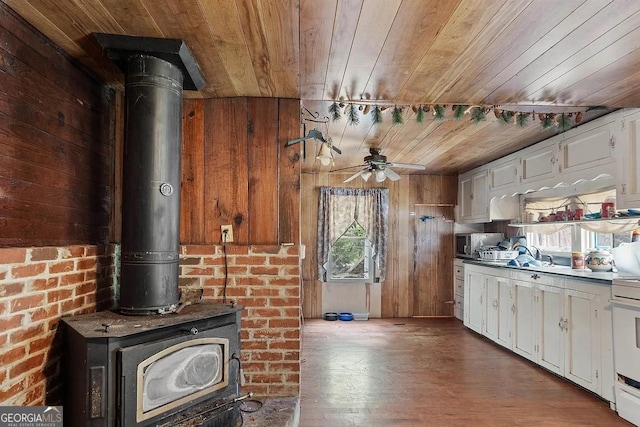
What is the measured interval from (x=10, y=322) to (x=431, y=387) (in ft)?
9.47

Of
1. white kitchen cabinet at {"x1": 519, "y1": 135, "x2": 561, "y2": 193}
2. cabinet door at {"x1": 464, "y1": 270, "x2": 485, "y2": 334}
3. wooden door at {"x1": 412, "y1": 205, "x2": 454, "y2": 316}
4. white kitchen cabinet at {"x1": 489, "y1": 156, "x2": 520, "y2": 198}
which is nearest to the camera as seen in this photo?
white kitchen cabinet at {"x1": 519, "y1": 135, "x2": 561, "y2": 193}

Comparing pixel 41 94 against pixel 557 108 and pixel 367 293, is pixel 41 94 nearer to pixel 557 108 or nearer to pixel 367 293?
pixel 557 108

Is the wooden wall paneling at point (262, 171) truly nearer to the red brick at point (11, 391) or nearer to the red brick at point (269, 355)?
the red brick at point (269, 355)

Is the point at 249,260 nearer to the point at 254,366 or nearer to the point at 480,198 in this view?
the point at 254,366

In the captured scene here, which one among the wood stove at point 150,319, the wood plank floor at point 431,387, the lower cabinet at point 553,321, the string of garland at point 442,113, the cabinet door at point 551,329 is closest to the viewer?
the wood stove at point 150,319

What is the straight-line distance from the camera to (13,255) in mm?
1430

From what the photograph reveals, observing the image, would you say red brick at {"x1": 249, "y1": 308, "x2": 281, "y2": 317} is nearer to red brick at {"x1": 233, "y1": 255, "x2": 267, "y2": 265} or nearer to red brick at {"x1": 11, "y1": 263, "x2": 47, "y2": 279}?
red brick at {"x1": 233, "y1": 255, "x2": 267, "y2": 265}

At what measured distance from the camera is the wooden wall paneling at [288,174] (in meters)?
2.37

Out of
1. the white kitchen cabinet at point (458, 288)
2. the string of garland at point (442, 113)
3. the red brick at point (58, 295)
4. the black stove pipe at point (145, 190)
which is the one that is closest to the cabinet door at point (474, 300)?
the white kitchen cabinet at point (458, 288)

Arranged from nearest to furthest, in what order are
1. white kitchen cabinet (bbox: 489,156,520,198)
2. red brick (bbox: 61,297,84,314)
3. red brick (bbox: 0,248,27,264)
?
red brick (bbox: 0,248,27,264)
red brick (bbox: 61,297,84,314)
white kitchen cabinet (bbox: 489,156,520,198)

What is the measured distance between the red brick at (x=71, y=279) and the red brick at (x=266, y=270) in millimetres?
886

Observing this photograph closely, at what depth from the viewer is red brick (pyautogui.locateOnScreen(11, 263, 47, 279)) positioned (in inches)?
56.9

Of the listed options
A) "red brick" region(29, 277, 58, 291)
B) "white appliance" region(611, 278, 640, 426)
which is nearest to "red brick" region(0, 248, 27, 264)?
"red brick" region(29, 277, 58, 291)

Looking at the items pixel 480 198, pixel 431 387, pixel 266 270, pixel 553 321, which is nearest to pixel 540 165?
pixel 480 198
